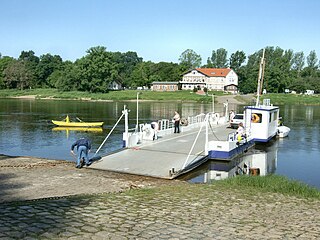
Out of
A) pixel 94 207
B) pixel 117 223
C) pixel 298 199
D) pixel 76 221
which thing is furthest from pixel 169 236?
pixel 298 199

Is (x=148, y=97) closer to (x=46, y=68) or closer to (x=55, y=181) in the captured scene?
(x=46, y=68)

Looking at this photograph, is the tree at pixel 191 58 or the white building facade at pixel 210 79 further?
the tree at pixel 191 58

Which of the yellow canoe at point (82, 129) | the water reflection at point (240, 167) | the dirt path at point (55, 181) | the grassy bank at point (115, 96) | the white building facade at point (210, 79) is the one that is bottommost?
the water reflection at point (240, 167)

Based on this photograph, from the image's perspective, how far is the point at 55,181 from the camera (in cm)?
1328

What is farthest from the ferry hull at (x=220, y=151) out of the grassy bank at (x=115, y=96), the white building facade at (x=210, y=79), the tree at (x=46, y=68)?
the tree at (x=46, y=68)

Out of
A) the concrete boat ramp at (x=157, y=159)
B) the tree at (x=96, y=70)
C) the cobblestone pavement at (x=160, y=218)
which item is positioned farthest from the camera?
the tree at (x=96, y=70)

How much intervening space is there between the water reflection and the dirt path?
327 centimetres

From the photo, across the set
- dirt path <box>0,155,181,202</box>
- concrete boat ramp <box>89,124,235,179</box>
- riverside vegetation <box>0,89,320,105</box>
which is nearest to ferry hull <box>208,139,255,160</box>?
concrete boat ramp <box>89,124,235,179</box>

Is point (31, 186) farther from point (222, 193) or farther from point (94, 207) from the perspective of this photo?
point (222, 193)

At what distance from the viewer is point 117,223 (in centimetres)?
731

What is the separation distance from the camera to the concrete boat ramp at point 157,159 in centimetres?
1582

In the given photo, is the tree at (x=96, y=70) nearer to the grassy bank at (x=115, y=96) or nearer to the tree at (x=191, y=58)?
the grassy bank at (x=115, y=96)

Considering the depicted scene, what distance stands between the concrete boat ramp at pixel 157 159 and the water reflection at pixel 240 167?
468mm

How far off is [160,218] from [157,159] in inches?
395
